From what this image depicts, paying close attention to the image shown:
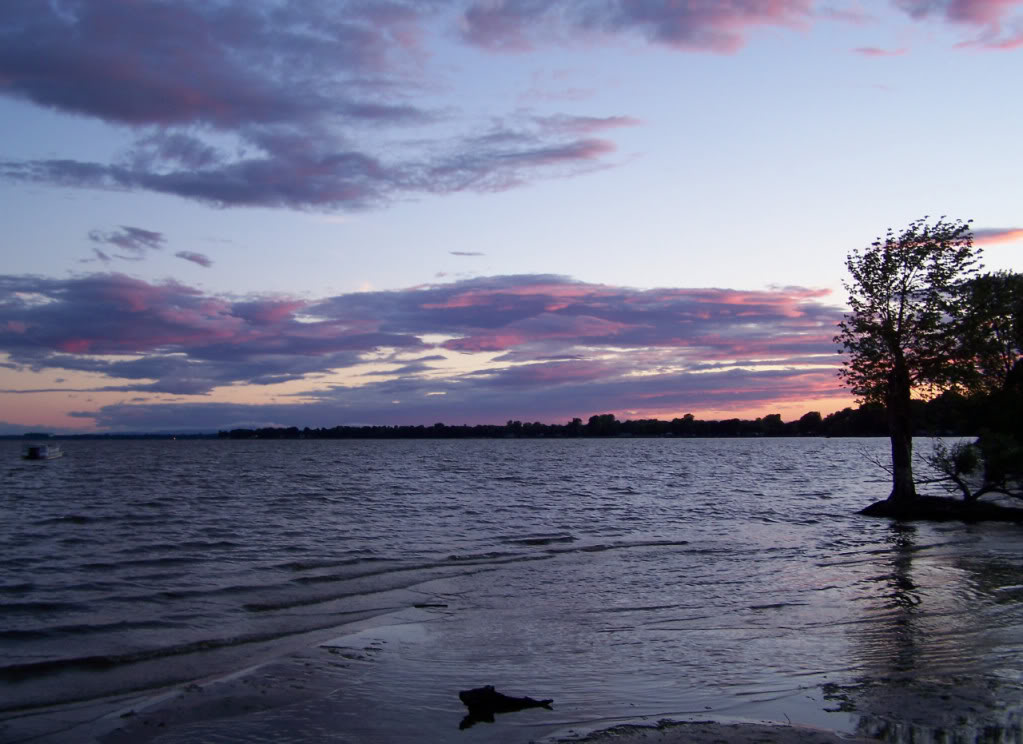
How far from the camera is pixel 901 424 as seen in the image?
32.8m

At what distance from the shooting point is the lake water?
10.0 meters

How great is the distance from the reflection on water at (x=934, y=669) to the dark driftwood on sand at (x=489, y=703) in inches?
146

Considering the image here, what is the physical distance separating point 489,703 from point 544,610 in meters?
6.97

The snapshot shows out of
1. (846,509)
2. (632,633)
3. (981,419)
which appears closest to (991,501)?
(981,419)

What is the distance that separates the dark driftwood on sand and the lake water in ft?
0.92

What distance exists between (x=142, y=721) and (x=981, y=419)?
3659cm

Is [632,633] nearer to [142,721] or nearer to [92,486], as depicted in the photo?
[142,721]

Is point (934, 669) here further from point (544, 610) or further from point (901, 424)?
point (901, 424)

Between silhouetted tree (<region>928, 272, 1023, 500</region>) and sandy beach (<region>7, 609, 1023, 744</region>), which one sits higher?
silhouetted tree (<region>928, 272, 1023, 500</region>)

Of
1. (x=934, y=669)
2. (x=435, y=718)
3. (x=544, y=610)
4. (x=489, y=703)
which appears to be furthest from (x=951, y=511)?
(x=435, y=718)

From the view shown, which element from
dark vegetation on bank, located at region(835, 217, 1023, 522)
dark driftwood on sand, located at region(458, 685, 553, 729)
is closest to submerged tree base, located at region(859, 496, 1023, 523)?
dark vegetation on bank, located at region(835, 217, 1023, 522)

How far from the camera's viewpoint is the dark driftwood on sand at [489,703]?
9.11m

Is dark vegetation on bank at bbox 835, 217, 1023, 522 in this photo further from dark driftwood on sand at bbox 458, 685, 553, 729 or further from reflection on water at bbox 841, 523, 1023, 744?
dark driftwood on sand at bbox 458, 685, 553, 729

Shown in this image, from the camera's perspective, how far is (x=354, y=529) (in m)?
30.6
